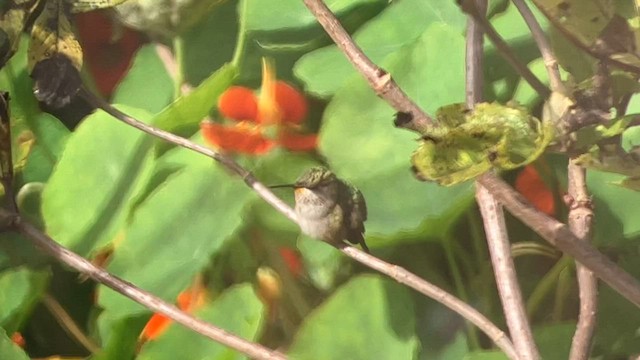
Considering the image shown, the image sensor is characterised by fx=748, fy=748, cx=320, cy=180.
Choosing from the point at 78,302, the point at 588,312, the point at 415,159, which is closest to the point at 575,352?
the point at 588,312

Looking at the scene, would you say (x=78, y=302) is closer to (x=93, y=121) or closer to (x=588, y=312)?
(x=93, y=121)

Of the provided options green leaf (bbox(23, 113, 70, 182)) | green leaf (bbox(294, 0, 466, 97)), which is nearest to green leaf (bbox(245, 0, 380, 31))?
green leaf (bbox(294, 0, 466, 97))

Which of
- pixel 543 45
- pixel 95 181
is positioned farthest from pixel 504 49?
pixel 95 181

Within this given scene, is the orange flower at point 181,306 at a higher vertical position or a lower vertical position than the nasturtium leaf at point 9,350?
higher

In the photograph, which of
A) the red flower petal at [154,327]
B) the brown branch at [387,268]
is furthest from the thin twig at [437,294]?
the red flower petal at [154,327]

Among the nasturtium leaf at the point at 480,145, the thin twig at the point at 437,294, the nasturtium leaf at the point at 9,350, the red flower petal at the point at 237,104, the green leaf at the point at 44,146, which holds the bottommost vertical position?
the nasturtium leaf at the point at 9,350

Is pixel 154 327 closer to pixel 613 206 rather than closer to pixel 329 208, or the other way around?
pixel 329 208

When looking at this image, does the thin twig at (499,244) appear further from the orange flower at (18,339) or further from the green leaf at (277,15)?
the orange flower at (18,339)

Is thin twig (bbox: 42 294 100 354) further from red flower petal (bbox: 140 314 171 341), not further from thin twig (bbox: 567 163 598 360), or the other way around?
thin twig (bbox: 567 163 598 360)
